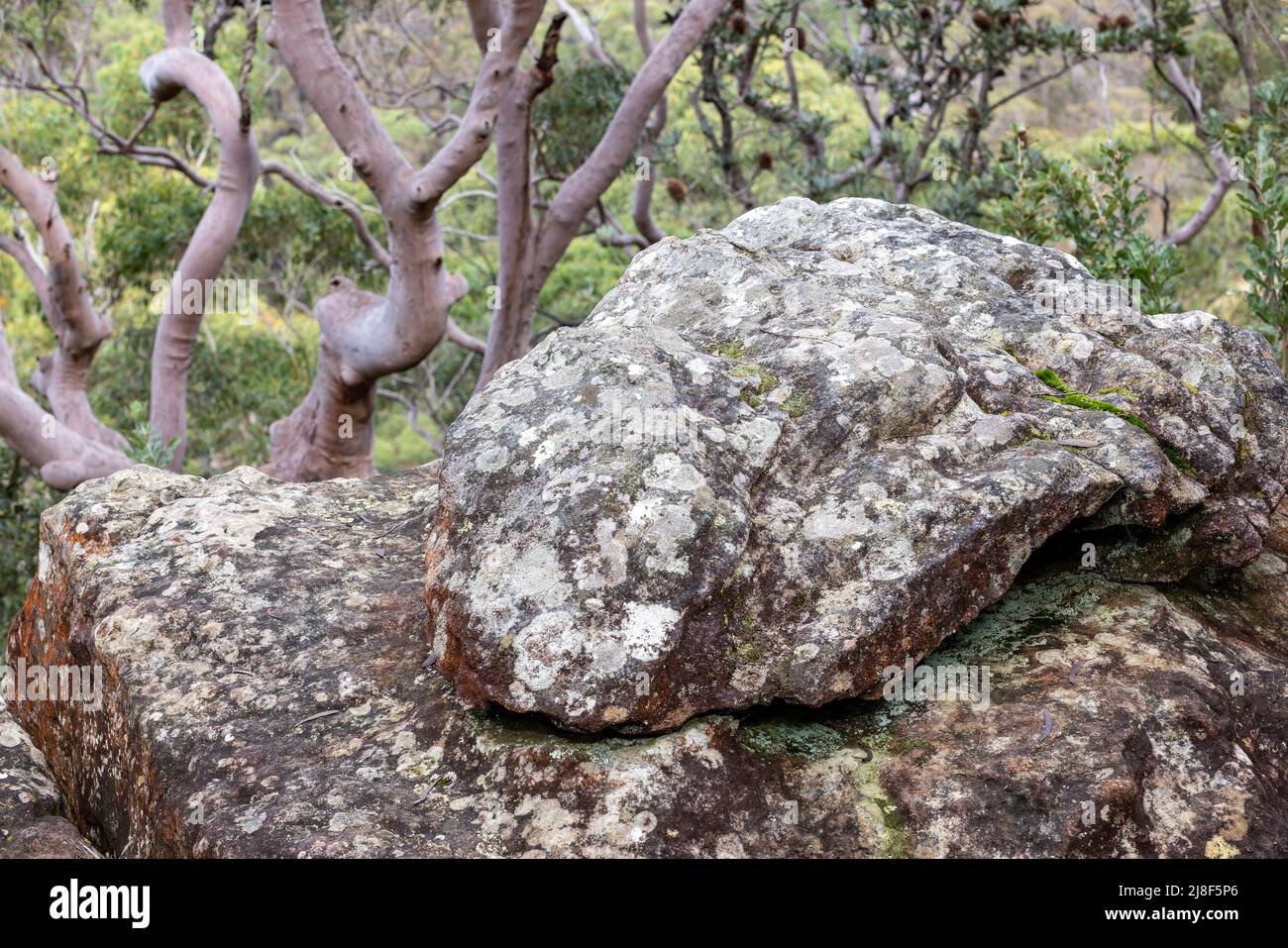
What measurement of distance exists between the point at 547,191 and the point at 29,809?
493 inches

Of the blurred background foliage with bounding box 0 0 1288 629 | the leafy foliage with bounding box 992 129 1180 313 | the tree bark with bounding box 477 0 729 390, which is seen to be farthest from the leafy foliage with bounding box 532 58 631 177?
the leafy foliage with bounding box 992 129 1180 313

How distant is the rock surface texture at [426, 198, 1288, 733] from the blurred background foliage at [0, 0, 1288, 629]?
2.13 m

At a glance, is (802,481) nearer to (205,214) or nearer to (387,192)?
(387,192)

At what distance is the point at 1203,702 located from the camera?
2.78m

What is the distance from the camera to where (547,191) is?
14695 mm

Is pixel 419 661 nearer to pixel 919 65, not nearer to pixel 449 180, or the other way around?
pixel 449 180

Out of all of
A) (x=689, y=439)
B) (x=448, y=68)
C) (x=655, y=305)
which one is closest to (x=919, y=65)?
(x=655, y=305)

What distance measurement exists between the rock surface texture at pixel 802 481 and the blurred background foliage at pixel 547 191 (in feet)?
6.98

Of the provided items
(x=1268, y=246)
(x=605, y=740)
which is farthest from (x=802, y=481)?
(x=1268, y=246)

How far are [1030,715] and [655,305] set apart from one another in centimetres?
172

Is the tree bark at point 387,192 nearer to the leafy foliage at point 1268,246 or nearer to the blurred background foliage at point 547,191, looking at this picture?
the blurred background foliage at point 547,191

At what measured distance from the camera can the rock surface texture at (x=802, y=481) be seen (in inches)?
105

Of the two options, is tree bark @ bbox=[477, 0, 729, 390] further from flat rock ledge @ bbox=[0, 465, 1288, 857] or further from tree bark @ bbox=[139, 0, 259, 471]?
flat rock ledge @ bbox=[0, 465, 1288, 857]

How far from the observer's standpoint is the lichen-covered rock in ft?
9.23
